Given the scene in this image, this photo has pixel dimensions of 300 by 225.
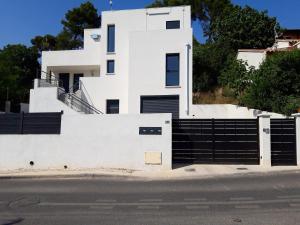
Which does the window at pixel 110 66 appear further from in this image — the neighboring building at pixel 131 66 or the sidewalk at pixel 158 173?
the sidewalk at pixel 158 173

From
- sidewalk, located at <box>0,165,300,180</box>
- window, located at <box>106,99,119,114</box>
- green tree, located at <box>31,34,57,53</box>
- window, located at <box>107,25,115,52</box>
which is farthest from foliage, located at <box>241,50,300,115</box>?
green tree, located at <box>31,34,57,53</box>

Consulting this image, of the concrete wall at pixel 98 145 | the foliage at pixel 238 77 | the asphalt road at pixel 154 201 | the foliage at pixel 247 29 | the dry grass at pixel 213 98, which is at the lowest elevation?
the asphalt road at pixel 154 201

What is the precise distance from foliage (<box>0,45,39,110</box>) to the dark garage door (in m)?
21.4

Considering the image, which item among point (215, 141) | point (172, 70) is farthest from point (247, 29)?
point (215, 141)

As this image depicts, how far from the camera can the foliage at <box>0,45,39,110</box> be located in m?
43.8

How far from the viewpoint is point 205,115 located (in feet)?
89.4

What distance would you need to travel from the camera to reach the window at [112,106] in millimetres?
29375

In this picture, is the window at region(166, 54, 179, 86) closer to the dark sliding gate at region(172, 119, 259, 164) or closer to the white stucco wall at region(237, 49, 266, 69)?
the dark sliding gate at region(172, 119, 259, 164)

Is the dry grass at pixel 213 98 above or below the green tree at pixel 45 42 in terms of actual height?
below

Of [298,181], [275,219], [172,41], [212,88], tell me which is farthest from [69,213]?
[212,88]

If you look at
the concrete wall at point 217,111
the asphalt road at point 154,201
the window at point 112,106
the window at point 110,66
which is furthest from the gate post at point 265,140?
the window at point 110,66

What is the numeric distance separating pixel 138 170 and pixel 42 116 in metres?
5.39

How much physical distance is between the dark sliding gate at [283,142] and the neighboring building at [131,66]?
28.3ft

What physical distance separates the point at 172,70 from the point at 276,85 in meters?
7.00
